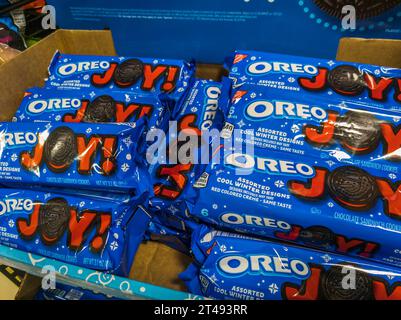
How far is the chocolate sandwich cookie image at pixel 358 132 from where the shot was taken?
2.57 ft

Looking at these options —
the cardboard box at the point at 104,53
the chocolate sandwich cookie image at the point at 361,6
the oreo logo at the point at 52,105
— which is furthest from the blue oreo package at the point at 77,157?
the chocolate sandwich cookie image at the point at 361,6

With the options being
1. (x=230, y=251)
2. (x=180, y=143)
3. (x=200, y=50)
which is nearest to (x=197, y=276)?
(x=230, y=251)

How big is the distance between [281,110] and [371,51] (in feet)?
1.39

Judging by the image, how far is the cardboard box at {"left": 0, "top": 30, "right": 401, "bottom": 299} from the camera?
3.02ft

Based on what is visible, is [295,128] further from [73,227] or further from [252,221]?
[73,227]

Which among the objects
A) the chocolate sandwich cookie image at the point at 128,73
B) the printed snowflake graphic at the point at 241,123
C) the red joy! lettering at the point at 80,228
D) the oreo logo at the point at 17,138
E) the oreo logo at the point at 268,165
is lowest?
the red joy! lettering at the point at 80,228

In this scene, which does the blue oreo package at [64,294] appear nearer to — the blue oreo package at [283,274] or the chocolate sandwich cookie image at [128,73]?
the blue oreo package at [283,274]

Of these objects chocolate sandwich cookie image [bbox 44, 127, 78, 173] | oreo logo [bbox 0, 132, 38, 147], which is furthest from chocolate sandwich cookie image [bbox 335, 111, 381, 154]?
oreo logo [bbox 0, 132, 38, 147]

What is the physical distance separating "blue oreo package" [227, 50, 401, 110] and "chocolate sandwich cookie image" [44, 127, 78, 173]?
1.63ft

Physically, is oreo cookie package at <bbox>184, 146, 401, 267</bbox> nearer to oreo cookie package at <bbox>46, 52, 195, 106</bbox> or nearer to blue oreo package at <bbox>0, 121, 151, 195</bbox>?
blue oreo package at <bbox>0, 121, 151, 195</bbox>

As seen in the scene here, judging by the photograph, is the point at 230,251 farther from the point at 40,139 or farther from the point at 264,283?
the point at 40,139

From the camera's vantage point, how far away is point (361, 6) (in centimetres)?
92

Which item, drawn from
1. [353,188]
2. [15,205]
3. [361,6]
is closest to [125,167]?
[15,205]

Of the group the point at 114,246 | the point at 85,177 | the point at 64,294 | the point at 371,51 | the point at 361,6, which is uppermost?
the point at 361,6
